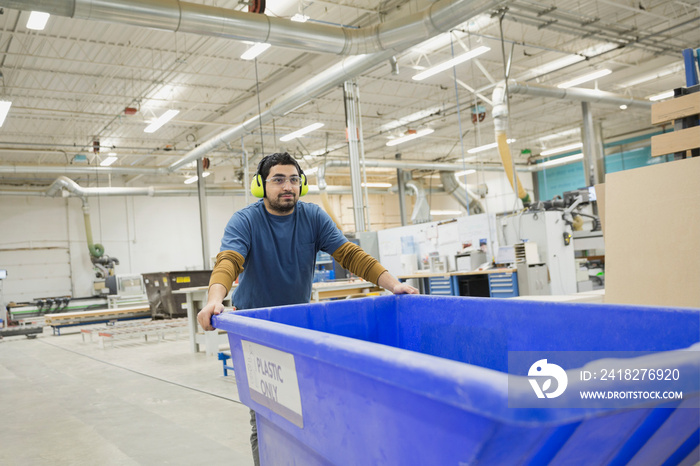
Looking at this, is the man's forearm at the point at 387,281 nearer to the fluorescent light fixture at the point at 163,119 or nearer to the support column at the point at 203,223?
the fluorescent light fixture at the point at 163,119

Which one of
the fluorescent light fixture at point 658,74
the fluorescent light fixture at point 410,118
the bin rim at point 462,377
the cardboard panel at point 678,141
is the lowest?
the bin rim at point 462,377

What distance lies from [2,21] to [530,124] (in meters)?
A: 13.9

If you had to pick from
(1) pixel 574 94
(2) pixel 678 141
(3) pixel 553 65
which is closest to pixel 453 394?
(2) pixel 678 141

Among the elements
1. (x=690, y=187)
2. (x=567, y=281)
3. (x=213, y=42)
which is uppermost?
(x=213, y=42)

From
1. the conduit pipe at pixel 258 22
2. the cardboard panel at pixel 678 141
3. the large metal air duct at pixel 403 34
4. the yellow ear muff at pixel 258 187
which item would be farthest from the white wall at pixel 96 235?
the cardboard panel at pixel 678 141

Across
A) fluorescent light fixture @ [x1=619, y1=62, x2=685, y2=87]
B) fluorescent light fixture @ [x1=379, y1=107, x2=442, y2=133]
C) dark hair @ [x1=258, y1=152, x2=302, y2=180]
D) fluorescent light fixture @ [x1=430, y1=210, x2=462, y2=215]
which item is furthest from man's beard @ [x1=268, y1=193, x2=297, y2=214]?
fluorescent light fixture @ [x1=430, y1=210, x2=462, y2=215]

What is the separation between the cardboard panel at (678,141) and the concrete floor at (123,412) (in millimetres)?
2731

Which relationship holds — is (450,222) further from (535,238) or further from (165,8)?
(165,8)

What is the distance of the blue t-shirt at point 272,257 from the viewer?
1.96 m

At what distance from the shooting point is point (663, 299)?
262 centimetres

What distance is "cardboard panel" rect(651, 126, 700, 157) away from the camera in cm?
275

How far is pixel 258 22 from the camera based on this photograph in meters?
6.40

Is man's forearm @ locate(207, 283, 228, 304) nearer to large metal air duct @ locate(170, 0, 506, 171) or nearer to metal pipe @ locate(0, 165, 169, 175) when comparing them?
large metal air duct @ locate(170, 0, 506, 171)

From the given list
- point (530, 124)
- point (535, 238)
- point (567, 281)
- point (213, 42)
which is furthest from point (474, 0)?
point (530, 124)
